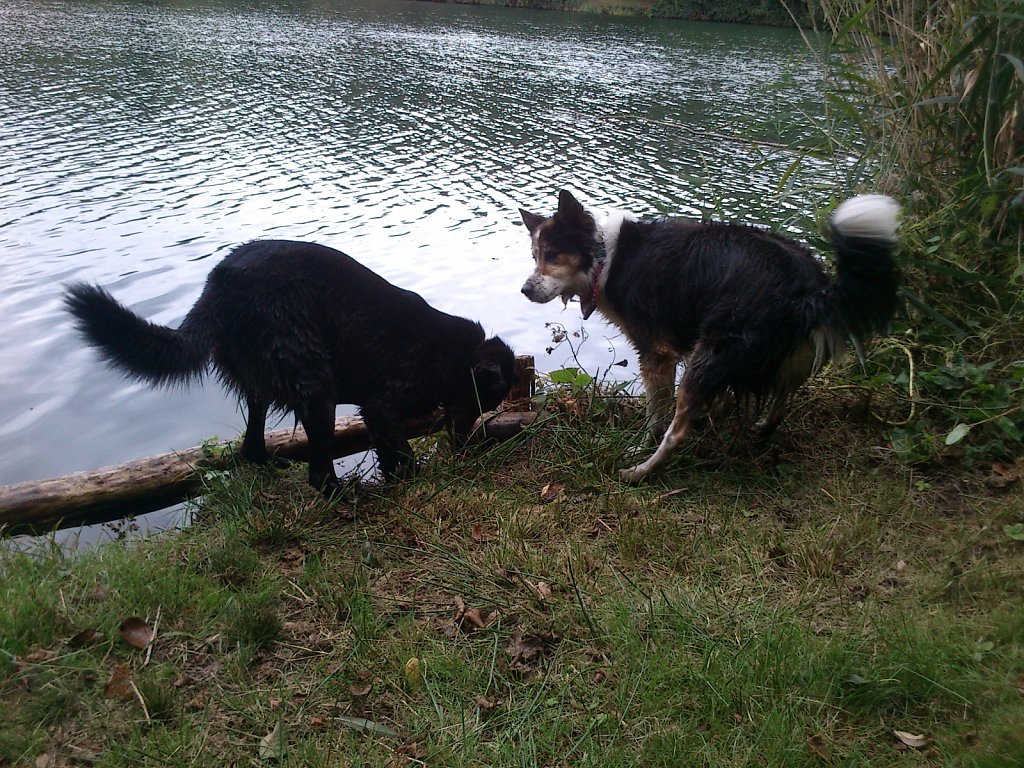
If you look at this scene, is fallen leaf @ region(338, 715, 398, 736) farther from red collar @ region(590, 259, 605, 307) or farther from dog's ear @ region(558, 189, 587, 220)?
dog's ear @ region(558, 189, 587, 220)

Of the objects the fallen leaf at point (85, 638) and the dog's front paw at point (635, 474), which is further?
the dog's front paw at point (635, 474)

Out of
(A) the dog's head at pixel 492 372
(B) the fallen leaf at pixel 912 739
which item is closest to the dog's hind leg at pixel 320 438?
(A) the dog's head at pixel 492 372

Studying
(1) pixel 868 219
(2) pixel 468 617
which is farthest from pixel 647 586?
(1) pixel 868 219

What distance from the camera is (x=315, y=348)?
398cm

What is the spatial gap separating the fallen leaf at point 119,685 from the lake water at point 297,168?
9.55 ft

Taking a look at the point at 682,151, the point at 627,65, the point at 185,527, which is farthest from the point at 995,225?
the point at 627,65

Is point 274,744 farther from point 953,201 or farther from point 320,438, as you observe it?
point 953,201

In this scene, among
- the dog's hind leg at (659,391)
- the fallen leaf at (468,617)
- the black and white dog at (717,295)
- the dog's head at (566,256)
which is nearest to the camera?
the fallen leaf at (468,617)

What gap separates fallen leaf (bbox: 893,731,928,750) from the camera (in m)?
2.22

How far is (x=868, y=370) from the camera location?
459cm

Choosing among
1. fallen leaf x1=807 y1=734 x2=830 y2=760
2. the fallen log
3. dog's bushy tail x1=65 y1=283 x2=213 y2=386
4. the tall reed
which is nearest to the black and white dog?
the fallen log

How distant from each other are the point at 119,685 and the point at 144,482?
176cm

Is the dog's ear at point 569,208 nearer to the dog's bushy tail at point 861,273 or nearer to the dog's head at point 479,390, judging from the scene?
the dog's head at point 479,390

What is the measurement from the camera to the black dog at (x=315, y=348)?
373 cm
